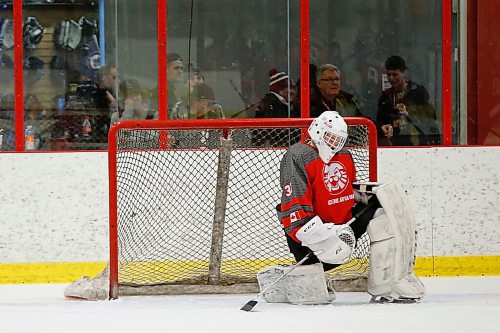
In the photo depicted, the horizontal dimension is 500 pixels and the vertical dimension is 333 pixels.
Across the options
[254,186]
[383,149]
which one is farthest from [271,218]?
[383,149]

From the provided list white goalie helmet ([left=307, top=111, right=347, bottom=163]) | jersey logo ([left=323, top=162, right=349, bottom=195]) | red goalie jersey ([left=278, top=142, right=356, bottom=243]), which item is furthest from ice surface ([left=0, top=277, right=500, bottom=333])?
white goalie helmet ([left=307, top=111, right=347, bottom=163])

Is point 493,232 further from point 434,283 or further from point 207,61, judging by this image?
point 207,61

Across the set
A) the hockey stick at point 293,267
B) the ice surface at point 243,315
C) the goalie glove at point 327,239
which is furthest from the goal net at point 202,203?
the goalie glove at point 327,239

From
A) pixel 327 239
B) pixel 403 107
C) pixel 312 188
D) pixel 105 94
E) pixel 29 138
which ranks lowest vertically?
pixel 327 239

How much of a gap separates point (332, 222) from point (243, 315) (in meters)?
0.67

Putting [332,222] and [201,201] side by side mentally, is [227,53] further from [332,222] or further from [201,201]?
[332,222]

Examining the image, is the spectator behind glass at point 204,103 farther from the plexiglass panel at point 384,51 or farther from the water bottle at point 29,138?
the water bottle at point 29,138

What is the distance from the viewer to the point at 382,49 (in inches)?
281

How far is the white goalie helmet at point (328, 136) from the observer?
5152 millimetres

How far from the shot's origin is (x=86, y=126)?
7.00m

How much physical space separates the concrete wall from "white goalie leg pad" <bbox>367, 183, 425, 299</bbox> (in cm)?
139

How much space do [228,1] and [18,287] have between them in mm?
2137

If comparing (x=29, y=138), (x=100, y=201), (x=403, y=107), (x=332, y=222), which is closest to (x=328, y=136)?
(x=332, y=222)

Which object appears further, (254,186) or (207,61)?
(207,61)
